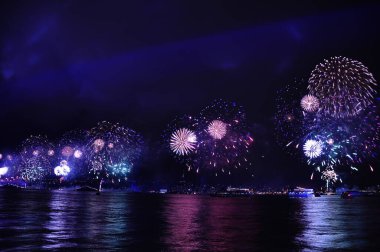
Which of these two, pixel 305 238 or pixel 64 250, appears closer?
pixel 64 250

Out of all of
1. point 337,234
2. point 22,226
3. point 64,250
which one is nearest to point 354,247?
point 337,234

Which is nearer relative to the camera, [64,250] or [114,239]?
[64,250]

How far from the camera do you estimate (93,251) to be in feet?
73.0

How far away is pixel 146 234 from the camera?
3036cm

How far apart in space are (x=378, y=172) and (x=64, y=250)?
195848mm

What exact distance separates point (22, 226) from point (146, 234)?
1079 cm

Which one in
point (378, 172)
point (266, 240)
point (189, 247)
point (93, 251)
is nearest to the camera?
point (93, 251)

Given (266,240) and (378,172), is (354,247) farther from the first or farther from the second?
(378,172)

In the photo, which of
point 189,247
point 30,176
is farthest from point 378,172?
point 189,247

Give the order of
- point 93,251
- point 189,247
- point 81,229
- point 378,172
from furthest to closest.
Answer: point 378,172 < point 81,229 < point 189,247 < point 93,251

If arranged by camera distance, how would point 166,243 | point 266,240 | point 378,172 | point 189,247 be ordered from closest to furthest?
point 189,247 < point 166,243 < point 266,240 < point 378,172

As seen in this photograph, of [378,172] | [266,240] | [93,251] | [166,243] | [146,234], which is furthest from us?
[378,172]

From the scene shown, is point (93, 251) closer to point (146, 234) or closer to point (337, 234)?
point (146, 234)

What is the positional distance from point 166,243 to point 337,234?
13838 mm
